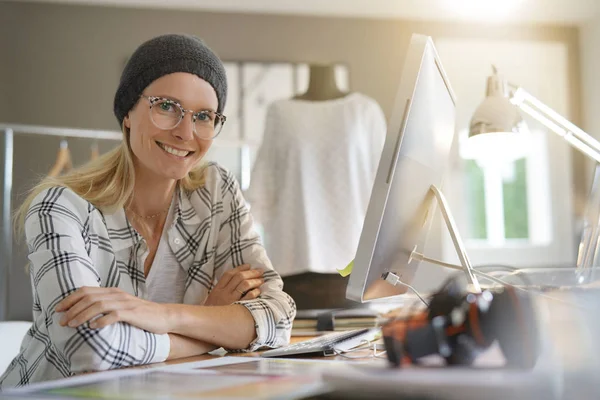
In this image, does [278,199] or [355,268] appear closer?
[355,268]

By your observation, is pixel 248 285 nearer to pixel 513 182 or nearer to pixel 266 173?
pixel 266 173

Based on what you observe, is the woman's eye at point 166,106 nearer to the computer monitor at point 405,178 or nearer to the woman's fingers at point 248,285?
the woman's fingers at point 248,285

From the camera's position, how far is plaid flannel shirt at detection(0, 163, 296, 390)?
39.6 inches

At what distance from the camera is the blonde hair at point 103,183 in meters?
1.29

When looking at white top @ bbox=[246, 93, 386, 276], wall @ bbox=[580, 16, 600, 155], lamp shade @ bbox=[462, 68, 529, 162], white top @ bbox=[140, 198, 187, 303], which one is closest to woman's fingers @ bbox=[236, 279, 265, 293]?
white top @ bbox=[140, 198, 187, 303]

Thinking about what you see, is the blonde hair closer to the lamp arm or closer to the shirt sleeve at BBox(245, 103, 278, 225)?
the lamp arm

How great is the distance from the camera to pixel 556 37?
4996mm

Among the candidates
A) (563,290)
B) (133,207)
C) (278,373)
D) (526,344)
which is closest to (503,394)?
(526,344)

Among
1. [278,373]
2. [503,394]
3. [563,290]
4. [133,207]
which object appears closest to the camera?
[503,394]

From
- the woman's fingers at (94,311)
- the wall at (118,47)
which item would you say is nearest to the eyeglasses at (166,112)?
the woman's fingers at (94,311)

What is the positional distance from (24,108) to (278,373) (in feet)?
13.6

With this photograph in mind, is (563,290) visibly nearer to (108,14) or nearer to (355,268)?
(355,268)

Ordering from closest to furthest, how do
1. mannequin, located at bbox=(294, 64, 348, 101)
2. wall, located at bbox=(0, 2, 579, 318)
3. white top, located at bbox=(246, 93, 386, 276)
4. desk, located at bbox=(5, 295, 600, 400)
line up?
desk, located at bbox=(5, 295, 600, 400)
white top, located at bbox=(246, 93, 386, 276)
mannequin, located at bbox=(294, 64, 348, 101)
wall, located at bbox=(0, 2, 579, 318)

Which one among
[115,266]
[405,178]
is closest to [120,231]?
[115,266]
